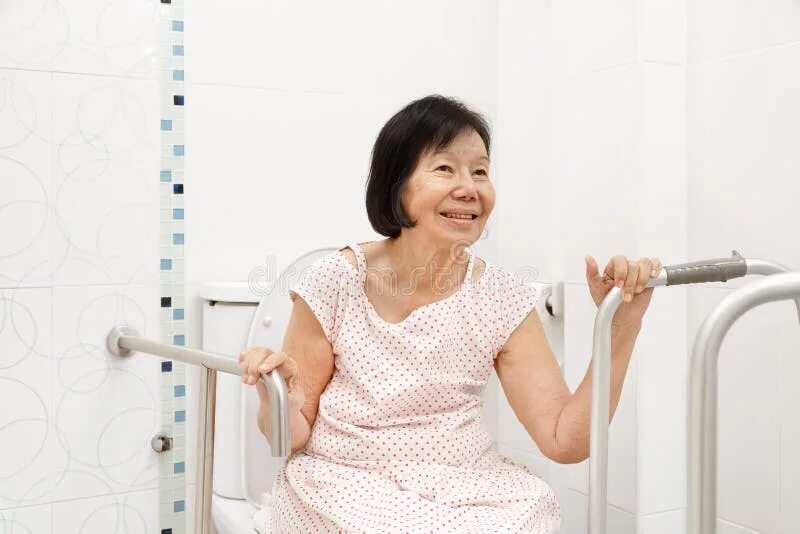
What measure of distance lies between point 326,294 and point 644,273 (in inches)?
21.0

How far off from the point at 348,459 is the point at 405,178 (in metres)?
0.46

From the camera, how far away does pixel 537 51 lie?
1.85 metres

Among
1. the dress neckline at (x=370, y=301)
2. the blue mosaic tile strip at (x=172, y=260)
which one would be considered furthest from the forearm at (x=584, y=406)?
the blue mosaic tile strip at (x=172, y=260)

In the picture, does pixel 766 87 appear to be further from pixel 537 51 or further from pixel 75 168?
pixel 75 168

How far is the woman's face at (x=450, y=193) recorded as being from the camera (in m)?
1.34

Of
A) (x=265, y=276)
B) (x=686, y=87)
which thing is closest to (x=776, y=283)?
(x=686, y=87)

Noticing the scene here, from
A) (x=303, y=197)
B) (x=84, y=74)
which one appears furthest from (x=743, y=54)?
(x=84, y=74)

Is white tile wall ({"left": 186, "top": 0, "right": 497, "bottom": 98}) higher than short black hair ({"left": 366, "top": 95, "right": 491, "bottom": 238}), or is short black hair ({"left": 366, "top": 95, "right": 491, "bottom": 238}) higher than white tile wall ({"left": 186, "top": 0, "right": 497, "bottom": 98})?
white tile wall ({"left": 186, "top": 0, "right": 497, "bottom": 98})

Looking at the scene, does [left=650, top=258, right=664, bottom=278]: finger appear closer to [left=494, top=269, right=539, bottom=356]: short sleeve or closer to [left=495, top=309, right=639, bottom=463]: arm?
[left=495, top=309, right=639, bottom=463]: arm

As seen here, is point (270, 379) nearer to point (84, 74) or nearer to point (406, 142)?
point (406, 142)

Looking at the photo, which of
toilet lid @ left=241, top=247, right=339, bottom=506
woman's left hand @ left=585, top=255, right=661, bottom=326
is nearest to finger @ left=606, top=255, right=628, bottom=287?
woman's left hand @ left=585, top=255, right=661, bottom=326

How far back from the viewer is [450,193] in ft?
4.38

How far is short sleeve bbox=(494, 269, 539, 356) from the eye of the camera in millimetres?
1375

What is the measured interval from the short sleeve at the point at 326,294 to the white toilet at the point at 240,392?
25 centimetres
